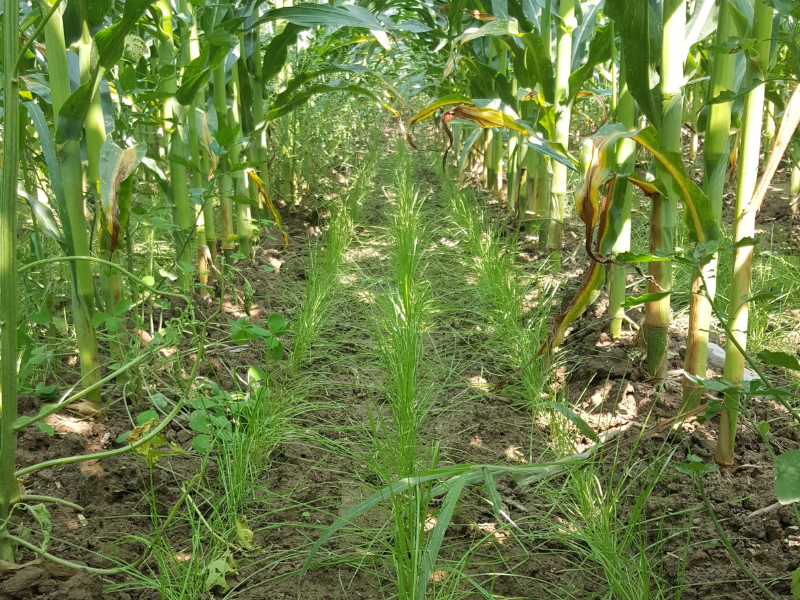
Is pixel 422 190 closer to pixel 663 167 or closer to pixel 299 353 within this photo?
pixel 299 353

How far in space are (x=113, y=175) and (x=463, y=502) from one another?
99cm

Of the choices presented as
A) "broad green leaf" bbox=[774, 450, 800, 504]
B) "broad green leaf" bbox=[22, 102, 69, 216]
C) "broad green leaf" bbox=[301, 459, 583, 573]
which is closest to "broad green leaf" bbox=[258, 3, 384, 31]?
"broad green leaf" bbox=[22, 102, 69, 216]

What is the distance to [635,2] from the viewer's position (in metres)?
1.55

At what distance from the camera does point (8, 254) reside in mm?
1008

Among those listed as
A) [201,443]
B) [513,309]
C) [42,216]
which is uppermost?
[42,216]

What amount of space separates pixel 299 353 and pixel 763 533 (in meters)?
1.37

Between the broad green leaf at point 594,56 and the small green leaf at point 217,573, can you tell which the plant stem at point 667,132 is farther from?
the small green leaf at point 217,573

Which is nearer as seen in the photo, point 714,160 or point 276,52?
point 714,160

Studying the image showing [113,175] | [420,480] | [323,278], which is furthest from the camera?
[323,278]

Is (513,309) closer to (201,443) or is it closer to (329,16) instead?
(329,16)

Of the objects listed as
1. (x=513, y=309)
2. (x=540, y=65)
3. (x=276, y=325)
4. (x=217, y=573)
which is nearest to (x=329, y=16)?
(x=540, y=65)

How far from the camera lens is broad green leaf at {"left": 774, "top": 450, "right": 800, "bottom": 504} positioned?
801mm

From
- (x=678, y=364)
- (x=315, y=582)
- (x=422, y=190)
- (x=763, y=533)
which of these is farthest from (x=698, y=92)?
(x=315, y=582)

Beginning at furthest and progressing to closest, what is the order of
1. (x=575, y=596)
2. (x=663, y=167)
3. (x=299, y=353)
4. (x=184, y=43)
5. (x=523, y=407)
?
(x=184, y=43) → (x=299, y=353) → (x=523, y=407) → (x=663, y=167) → (x=575, y=596)
